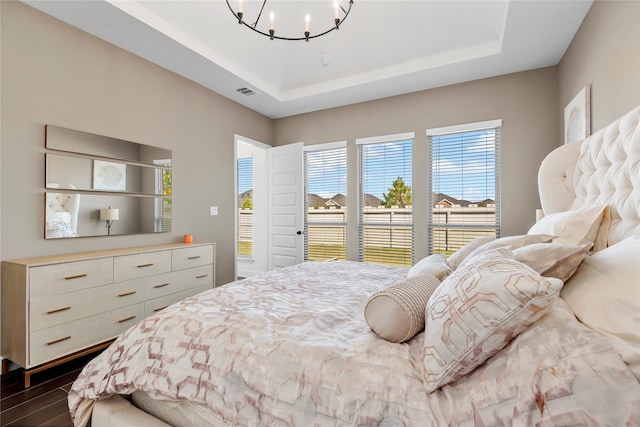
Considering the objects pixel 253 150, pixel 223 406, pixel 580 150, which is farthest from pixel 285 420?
pixel 253 150

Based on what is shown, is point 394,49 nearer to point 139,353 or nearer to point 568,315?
point 568,315

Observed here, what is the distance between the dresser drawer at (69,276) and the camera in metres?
2.03

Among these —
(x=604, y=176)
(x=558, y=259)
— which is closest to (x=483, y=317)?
(x=558, y=259)

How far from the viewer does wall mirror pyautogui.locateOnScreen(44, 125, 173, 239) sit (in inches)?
96.7

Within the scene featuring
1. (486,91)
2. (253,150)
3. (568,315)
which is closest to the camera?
(568,315)

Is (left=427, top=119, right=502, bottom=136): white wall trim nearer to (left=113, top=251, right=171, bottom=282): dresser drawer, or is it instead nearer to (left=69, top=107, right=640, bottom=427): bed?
(left=69, top=107, right=640, bottom=427): bed

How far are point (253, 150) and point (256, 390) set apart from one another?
4759 millimetres

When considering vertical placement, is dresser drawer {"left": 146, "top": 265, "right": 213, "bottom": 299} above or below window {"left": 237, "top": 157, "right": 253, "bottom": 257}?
below

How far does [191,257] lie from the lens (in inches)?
124

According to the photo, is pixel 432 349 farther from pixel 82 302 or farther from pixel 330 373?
pixel 82 302

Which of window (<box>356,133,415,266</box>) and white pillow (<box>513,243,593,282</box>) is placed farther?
window (<box>356,133,415,266</box>)

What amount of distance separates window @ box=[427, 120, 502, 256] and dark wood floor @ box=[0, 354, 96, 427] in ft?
12.3

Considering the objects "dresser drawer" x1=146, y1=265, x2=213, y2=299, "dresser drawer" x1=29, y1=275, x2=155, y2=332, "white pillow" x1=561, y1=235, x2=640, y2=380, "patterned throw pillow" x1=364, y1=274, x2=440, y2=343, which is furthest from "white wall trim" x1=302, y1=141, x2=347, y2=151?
"white pillow" x1=561, y1=235, x2=640, y2=380

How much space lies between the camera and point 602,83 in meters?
2.13
